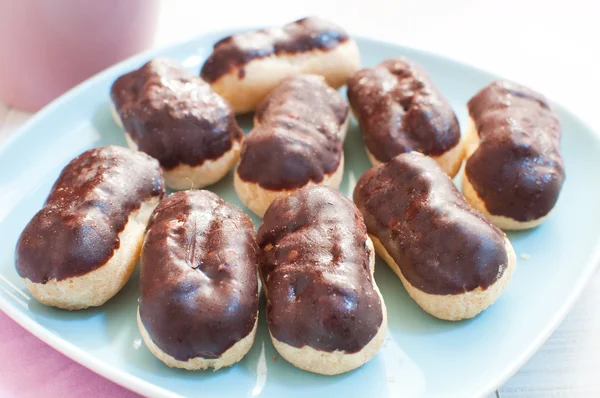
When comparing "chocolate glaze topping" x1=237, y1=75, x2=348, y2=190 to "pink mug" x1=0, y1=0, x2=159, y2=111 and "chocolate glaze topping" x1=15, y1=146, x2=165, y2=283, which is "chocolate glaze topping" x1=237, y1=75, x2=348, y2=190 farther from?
"pink mug" x1=0, y1=0, x2=159, y2=111

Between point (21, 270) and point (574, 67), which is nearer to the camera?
point (21, 270)

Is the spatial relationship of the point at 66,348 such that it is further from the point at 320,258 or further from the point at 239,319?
the point at 320,258

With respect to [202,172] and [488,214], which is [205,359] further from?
[488,214]

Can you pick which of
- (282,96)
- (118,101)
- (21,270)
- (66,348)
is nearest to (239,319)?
(66,348)

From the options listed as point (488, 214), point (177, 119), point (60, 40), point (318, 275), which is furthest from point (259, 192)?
point (60, 40)

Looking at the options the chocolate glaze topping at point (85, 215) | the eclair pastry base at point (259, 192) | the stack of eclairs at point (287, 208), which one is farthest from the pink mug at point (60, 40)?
the eclair pastry base at point (259, 192)

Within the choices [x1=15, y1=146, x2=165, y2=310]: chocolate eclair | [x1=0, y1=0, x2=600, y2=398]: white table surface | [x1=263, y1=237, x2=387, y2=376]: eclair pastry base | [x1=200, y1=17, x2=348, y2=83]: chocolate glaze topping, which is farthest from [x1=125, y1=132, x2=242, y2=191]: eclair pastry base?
[x1=0, y1=0, x2=600, y2=398]: white table surface
